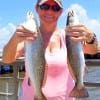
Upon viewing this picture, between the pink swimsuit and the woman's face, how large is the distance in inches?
9.1

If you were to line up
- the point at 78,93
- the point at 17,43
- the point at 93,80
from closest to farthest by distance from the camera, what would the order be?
the point at 17,43 < the point at 78,93 < the point at 93,80

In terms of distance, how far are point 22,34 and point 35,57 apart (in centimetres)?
20

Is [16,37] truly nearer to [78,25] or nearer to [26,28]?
[26,28]

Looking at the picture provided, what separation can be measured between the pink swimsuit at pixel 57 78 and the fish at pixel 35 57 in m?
0.13

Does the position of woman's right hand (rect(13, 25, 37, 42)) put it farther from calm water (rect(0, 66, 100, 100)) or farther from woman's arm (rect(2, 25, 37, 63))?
calm water (rect(0, 66, 100, 100))

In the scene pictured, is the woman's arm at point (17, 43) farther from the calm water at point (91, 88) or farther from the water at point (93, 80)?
the calm water at point (91, 88)

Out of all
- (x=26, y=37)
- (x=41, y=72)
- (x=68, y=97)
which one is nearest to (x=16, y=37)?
(x=26, y=37)

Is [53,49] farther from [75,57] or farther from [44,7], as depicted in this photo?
[44,7]

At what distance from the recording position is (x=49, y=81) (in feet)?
11.9

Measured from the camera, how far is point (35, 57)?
345 centimetres

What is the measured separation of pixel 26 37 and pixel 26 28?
0.23ft

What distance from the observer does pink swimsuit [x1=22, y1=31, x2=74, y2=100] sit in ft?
11.9

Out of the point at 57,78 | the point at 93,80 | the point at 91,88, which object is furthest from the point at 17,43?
the point at 93,80

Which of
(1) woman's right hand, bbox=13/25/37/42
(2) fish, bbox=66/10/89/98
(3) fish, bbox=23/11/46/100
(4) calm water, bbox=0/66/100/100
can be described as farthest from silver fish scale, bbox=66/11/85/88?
(4) calm water, bbox=0/66/100/100
